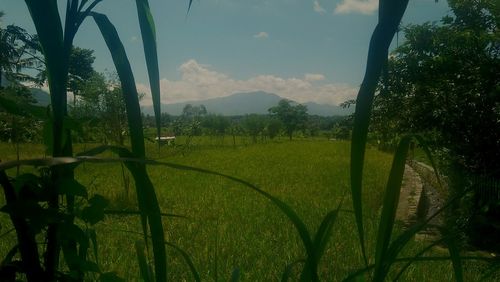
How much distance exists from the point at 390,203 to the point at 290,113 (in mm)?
55743

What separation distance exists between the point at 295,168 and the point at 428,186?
17.3 ft

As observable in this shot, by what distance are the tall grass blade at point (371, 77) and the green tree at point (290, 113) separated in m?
51.6

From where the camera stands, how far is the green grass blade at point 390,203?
590 mm

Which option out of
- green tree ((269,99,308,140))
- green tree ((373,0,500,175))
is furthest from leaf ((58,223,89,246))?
green tree ((269,99,308,140))

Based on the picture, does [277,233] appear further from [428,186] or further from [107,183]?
[107,183]

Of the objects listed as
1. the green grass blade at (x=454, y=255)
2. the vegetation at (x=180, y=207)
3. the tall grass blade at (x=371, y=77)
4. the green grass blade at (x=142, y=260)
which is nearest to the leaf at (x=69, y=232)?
the vegetation at (x=180, y=207)

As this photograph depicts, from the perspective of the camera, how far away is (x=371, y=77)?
0.51 meters

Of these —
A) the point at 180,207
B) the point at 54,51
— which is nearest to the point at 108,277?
the point at 54,51

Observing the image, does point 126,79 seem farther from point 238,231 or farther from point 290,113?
point 290,113

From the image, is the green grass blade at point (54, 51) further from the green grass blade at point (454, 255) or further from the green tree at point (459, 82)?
the green tree at point (459, 82)

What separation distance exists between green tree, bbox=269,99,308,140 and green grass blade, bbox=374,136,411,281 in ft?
169

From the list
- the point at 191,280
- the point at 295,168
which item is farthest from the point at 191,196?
the point at 295,168

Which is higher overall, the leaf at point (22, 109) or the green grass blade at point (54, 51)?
the green grass blade at point (54, 51)

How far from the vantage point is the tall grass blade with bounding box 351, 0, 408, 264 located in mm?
482
